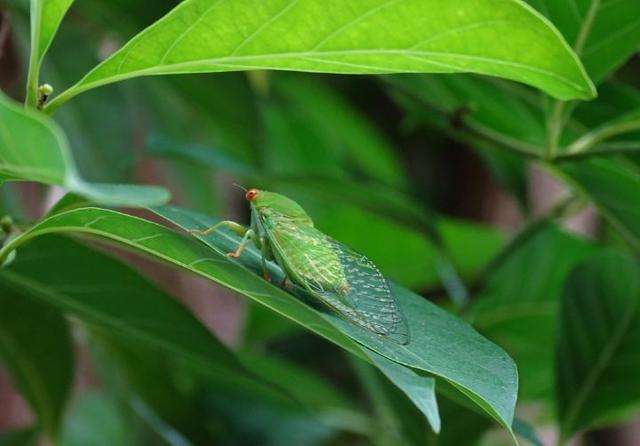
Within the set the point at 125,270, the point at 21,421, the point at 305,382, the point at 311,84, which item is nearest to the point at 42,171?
the point at 125,270

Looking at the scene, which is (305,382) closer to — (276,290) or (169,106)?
(169,106)

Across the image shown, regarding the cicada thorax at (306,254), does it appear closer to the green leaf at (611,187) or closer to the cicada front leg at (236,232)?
the cicada front leg at (236,232)

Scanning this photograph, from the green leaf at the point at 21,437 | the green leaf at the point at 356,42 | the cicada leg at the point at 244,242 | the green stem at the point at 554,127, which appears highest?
the green leaf at the point at 356,42

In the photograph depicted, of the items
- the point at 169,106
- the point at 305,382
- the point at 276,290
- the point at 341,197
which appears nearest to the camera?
the point at 276,290

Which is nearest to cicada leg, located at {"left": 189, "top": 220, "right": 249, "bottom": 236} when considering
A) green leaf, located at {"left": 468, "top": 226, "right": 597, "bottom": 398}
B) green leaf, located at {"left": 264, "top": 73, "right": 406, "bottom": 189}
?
green leaf, located at {"left": 468, "top": 226, "right": 597, "bottom": 398}

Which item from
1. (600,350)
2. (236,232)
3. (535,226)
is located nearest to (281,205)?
(236,232)

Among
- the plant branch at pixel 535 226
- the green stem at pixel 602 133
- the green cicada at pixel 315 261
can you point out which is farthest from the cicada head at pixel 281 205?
the plant branch at pixel 535 226
